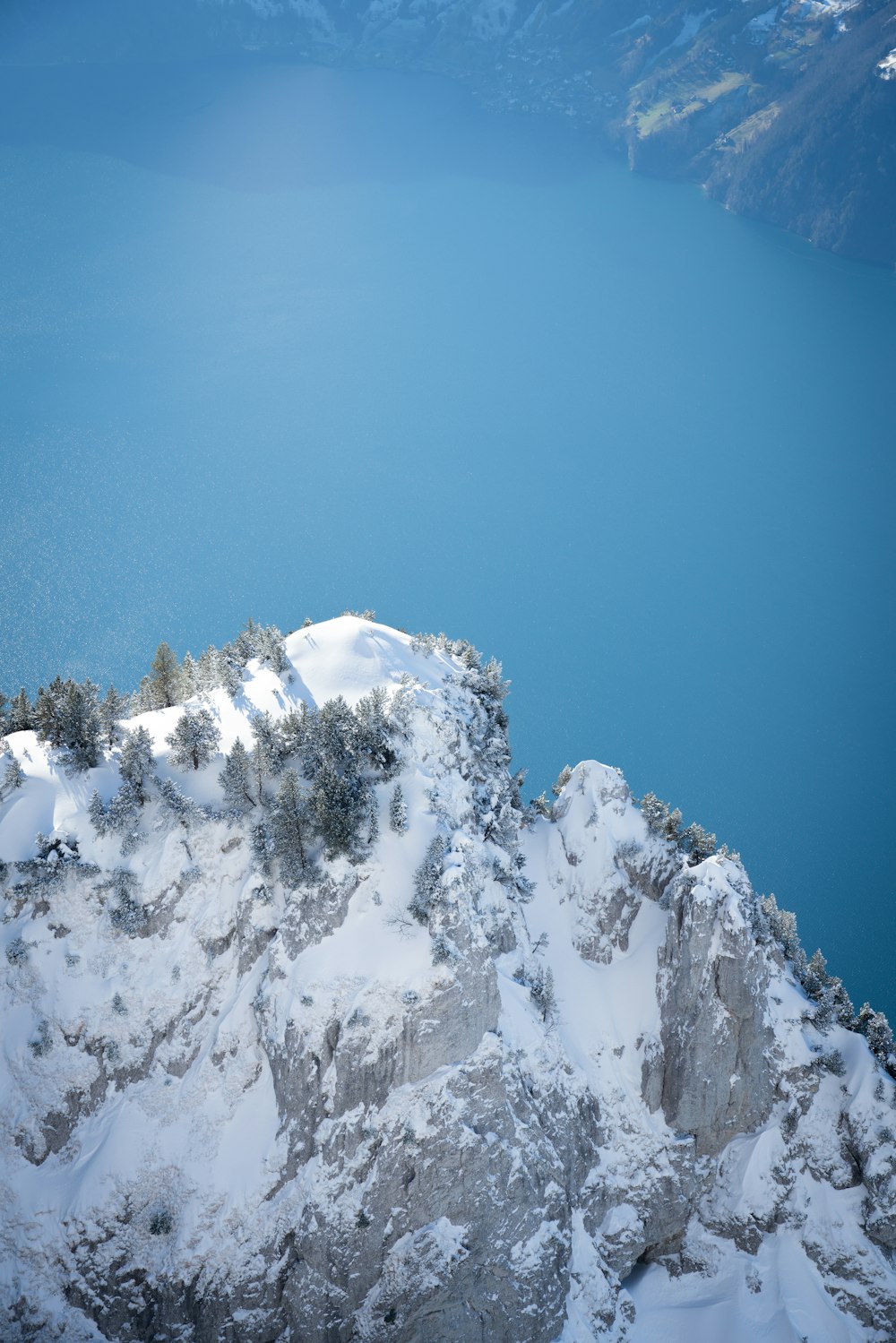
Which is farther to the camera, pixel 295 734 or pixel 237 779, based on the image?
pixel 295 734

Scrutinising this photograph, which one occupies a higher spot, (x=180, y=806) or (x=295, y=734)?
(x=295, y=734)

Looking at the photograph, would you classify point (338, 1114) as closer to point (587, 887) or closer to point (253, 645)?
point (587, 887)

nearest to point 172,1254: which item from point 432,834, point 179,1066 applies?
point 179,1066

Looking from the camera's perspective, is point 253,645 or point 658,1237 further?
point 253,645

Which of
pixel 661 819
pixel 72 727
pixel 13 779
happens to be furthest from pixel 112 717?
pixel 661 819

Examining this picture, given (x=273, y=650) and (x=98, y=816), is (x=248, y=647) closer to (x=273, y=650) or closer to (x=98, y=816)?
(x=273, y=650)

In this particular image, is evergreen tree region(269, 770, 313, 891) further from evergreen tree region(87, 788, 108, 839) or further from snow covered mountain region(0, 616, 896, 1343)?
evergreen tree region(87, 788, 108, 839)

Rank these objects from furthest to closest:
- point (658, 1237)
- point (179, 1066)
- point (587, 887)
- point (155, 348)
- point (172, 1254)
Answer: point (155, 348) < point (587, 887) < point (658, 1237) < point (179, 1066) < point (172, 1254)
